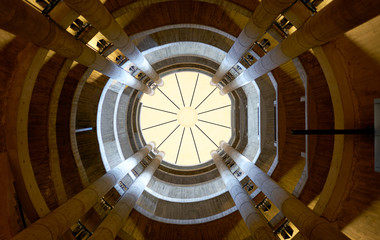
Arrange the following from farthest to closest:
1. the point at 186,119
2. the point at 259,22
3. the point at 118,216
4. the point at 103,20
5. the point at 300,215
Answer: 1. the point at 186,119
2. the point at 118,216
3. the point at 259,22
4. the point at 103,20
5. the point at 300,215

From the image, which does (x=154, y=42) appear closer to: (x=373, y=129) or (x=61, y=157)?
(x=61, y=157)

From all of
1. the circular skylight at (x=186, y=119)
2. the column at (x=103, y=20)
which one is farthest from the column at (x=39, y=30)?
the circular skylight at (x=186, y=119)

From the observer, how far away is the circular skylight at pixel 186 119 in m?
34.4

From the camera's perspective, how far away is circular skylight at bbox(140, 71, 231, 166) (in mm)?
34438

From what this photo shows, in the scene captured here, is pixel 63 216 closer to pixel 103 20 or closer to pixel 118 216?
pixel 118 216

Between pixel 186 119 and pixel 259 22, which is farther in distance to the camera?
pixel 186 119

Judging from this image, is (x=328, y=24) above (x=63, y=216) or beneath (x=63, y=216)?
above

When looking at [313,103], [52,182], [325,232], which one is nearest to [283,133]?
[313,103]

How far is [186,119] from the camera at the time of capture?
3569 cm

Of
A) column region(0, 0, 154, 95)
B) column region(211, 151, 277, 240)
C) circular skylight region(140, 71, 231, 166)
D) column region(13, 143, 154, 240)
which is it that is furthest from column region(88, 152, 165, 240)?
circular skylight region(140, 71, 231, 166)

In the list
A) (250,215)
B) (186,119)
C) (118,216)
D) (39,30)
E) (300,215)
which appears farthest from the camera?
(186,119)

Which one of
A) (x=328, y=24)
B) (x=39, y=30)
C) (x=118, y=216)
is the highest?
(x=39, y=30)

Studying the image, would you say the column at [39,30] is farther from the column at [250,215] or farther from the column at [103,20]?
the column at [250,215]

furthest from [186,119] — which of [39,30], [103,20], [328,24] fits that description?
[328,24]
